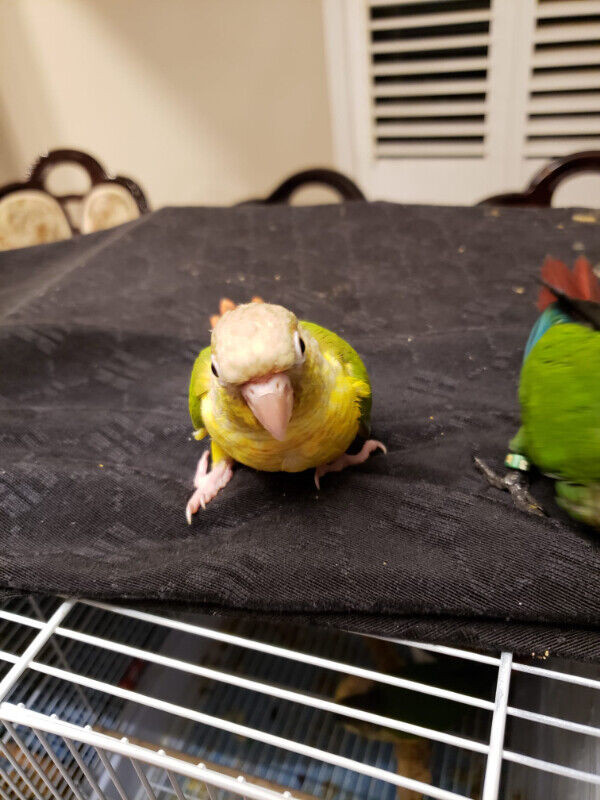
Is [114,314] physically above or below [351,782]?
above

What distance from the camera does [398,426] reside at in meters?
0.76

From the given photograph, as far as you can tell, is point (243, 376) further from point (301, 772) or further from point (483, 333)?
point (483, 333)

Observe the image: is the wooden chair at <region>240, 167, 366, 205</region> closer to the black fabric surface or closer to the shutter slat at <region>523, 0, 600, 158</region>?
the black fabric surface

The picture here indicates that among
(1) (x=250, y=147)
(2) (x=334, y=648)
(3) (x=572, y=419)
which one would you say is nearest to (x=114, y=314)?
(2) (x=334, y=648)

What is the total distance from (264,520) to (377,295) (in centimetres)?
64

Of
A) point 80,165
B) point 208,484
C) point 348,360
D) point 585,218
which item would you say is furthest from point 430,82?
point 208,484

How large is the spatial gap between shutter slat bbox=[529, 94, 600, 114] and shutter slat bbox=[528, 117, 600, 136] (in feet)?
0.10

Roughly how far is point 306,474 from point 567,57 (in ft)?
5.36

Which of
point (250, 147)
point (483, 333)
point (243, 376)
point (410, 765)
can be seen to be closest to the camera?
point (243, 376)

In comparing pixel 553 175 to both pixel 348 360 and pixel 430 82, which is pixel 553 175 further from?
pixel 348 360

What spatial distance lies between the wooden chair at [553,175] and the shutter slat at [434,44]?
52 cm

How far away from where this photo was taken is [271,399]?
47 cm

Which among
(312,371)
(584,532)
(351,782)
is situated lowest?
(351,782)

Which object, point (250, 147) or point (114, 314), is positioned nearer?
point (114, 314)
